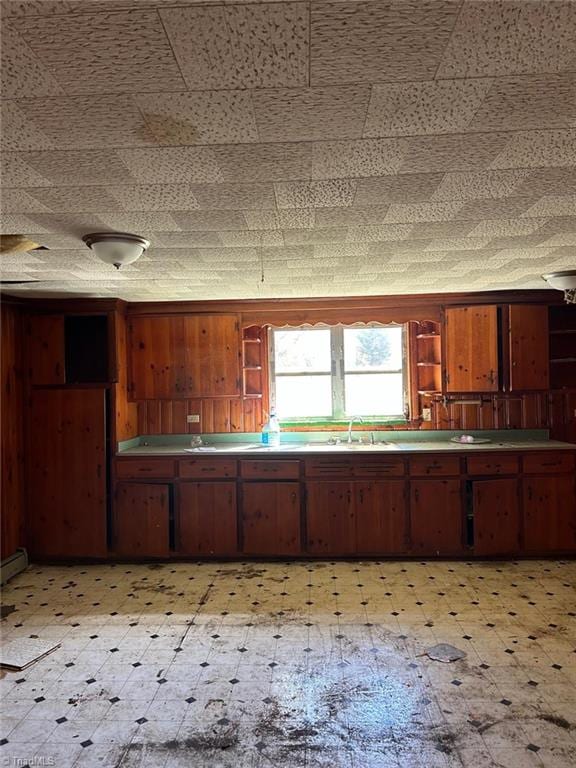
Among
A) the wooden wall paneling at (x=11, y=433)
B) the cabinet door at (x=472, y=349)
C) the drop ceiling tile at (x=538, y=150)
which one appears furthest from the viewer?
the cabinet door at (x=472, y=349)

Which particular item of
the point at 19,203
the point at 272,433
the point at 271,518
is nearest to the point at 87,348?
the point at 272,433

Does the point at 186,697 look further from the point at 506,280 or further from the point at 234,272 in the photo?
the point at 506,280

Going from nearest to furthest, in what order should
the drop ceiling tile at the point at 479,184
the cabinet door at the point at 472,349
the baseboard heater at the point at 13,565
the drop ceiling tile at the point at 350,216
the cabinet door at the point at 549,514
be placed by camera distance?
the drop ceiling tile at the point at 479,184 < the drop ceiling tile at the point at 350,216 < the baseboard heater at the point at 13,565 < the cabinet door at the point at 549,514 < the cabinet door at the point at 472,349

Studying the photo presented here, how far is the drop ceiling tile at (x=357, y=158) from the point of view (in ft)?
5.12

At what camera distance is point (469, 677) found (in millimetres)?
2635

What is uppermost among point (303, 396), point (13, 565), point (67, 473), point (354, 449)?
point (303, 396)

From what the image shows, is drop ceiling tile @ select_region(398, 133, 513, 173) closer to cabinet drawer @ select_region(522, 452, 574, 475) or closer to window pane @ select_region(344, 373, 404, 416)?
cabinet drawer @ select_region(522, 452, 574, 475)

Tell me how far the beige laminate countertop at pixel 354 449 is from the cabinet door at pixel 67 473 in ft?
1.05

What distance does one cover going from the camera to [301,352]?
5125 mm

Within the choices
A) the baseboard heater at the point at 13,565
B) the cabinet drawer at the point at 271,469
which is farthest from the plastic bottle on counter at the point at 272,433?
the baseboard heater at the point at 13,565

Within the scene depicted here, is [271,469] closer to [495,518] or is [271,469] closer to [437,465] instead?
[437,465]

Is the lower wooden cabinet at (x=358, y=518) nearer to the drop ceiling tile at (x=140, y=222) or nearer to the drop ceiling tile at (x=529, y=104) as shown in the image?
the drop ceiling tile at (x=140, y=222)

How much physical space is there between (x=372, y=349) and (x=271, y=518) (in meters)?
1.88

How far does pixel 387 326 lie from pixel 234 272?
6.72 feet
